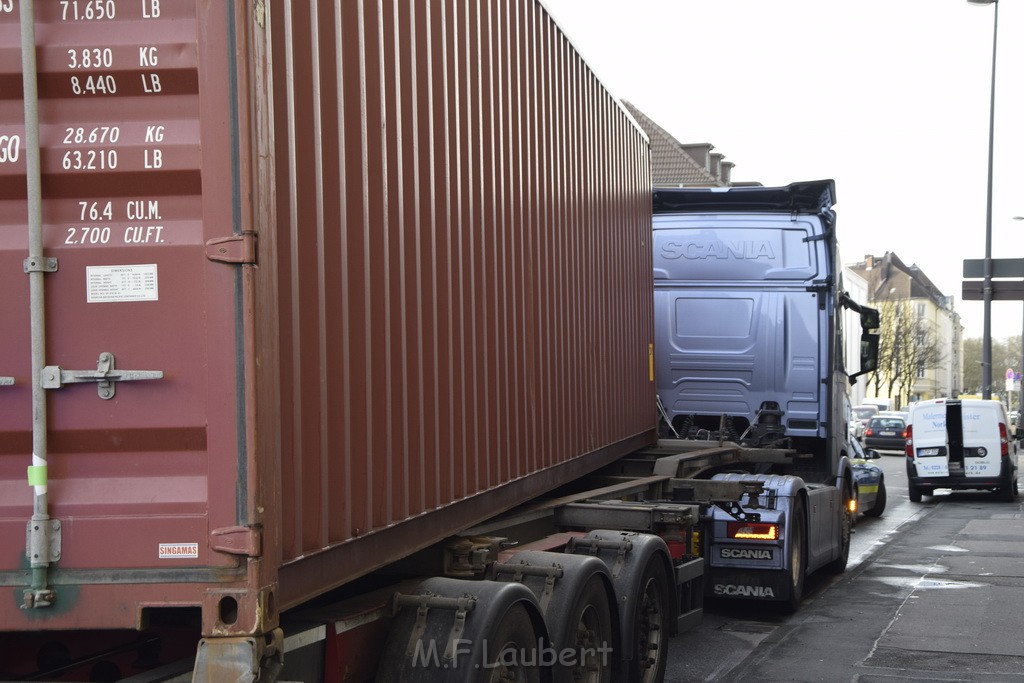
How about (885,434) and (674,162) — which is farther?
(674,162)

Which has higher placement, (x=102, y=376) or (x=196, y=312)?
(x=196, y=312)

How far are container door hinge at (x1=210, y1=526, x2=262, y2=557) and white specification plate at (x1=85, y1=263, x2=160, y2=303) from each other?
734 millimetres

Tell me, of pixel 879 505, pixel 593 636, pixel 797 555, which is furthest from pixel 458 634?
pixel 879 505

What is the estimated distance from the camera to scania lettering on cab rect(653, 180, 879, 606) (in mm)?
11906

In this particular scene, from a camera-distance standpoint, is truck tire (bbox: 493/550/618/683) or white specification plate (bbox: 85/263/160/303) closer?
white specification plate (bbox: 85/263/160/303)

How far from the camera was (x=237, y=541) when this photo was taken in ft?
11.7

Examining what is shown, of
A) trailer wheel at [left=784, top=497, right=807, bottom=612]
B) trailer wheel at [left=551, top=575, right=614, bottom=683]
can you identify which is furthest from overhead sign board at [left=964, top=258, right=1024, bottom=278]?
trailer wheel at [left=551, top=575, right=614, bottom=683]

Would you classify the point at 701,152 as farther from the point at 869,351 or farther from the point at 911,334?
the point at 869,351

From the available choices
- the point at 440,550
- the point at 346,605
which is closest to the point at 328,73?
the point at 346,605

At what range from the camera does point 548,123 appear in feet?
24.2

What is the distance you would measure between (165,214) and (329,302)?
724 mm

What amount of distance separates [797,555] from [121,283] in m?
7.93

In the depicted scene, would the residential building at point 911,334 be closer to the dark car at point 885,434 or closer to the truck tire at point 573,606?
the dark car at point 885,434

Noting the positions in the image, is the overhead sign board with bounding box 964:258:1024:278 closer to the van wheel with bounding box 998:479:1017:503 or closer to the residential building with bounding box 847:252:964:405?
the van wheel with bounding box 998:479:1017:503
